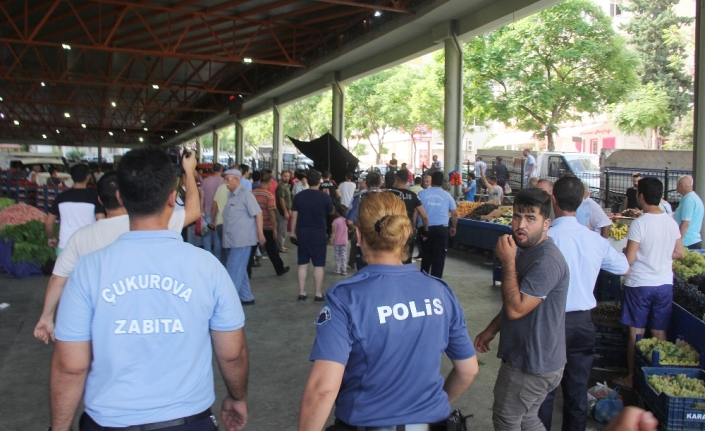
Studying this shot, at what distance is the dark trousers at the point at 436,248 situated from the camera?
343 inches

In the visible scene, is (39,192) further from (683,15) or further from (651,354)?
(683,15)

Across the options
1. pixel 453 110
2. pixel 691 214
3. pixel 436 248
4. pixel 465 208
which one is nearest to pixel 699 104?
pixel 691 214

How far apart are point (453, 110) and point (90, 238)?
537 inches

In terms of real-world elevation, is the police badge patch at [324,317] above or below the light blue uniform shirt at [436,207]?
below

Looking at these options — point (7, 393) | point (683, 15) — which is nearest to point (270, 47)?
point (7, 393)

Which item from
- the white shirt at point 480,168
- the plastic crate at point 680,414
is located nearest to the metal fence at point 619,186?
the white shirt at point 480,168

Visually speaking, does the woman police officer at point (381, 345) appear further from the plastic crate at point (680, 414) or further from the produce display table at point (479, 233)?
the produce display table at point (479, 233)

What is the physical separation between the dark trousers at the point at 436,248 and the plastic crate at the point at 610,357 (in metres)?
3.18

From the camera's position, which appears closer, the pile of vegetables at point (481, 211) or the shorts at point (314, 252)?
the shorts at point (314, 252)

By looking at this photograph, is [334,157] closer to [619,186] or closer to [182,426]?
[619,186]

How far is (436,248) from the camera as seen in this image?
8.79m

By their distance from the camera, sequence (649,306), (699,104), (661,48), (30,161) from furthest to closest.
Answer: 1. (661,48)
2. (30,161)
3. (699,104)
4. (649,306)

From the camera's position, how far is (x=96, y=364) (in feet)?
7.47

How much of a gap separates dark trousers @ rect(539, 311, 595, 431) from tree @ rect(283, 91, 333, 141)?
43668mm
